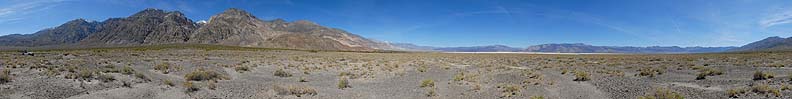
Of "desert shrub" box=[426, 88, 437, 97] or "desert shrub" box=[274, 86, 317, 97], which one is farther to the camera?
"desert shrub" box=[426, 88, 437, 97]

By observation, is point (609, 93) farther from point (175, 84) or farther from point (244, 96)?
point (175, 84)

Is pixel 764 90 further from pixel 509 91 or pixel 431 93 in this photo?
pixel 431 93

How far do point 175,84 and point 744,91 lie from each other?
19.8 m

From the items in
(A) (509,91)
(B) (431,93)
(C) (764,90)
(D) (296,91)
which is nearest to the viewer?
(C) (764,90)

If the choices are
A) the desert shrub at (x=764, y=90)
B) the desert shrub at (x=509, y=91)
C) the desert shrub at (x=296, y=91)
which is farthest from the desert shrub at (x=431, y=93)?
the desert shrub at (x=764, y=90)

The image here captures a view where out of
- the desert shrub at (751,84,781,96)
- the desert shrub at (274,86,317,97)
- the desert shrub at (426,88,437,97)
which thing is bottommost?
the desert shrub at (426,88,437,97)

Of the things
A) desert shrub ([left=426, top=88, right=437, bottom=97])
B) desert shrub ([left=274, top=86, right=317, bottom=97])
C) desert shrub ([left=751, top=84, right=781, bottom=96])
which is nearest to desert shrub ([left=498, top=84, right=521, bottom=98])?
desert shrub ([left=426, top=88, right=437, bottom=97])

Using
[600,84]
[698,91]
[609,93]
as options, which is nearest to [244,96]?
[609,93]

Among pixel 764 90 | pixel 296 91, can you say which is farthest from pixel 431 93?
pixel 764 90

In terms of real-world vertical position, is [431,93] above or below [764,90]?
below

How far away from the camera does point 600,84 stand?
1909cm

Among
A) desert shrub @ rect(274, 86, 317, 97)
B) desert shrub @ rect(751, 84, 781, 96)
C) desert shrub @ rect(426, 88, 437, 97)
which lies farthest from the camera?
desert shrub @ rect(426, 88, 437, 97)

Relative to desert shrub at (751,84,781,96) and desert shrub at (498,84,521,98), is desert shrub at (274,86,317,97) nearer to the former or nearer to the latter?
desert shrub at (498,84,521,98)

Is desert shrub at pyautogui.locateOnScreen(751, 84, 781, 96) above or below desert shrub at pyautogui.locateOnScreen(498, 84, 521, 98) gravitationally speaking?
above
